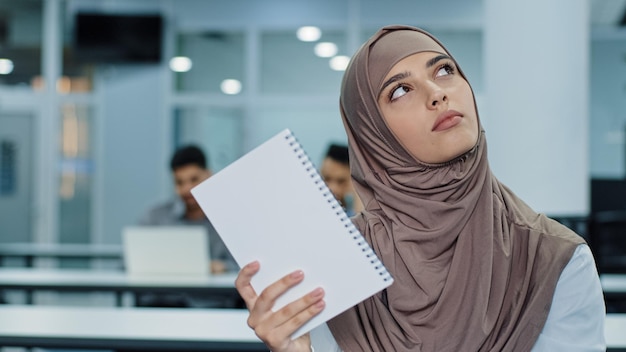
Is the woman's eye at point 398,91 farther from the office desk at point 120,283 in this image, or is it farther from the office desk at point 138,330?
the office desk at point 120,283

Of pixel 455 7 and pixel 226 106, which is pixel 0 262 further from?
pixel 455 7

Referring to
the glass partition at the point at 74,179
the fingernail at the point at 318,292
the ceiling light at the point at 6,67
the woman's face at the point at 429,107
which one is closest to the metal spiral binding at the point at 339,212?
the fingernail at the point at 318,292

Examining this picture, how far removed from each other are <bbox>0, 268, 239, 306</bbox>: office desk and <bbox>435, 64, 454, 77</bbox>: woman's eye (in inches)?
92.1

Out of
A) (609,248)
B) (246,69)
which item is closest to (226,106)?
(246,69)

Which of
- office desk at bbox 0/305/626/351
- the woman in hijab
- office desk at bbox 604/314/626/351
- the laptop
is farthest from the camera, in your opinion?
the laptop

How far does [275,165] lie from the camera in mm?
1322

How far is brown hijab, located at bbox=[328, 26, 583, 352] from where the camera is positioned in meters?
1.43

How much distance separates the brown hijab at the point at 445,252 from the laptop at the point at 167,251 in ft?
8.28

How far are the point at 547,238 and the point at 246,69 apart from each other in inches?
285

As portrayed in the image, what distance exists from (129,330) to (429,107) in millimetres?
1310

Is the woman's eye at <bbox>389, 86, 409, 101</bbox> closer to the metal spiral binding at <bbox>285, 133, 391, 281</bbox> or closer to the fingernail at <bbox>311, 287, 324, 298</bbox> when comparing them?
the metal spiral binding at <bbox>285, 133, 391, 281</bbox>

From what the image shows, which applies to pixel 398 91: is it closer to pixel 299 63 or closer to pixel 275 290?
pixel 275 290

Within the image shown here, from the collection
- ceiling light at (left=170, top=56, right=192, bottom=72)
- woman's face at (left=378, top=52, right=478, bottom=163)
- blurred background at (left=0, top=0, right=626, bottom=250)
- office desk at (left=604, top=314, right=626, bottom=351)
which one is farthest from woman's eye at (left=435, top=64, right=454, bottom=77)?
ceiling light at (left=170, top=56, right=192, bottom=72)

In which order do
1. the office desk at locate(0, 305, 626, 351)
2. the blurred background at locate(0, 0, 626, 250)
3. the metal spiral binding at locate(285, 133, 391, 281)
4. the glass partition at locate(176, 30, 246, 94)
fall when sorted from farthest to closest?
the glass partition at locate(176, 30, 246, 94)
the blurred background at locate(0, 0, 626, 250)
the office desk at locate(0, 305, 626, 351)
the metal spiral binding at locate(285, 133, 391, 281)
